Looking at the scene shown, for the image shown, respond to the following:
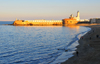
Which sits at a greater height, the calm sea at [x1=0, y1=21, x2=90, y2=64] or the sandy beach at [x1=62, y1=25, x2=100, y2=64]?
the sandy beach at [x1=62, y1=25, x2=100, y2=64]

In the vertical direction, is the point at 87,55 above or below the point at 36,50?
above

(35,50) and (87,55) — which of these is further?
(35,50)

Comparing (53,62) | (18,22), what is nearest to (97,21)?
(18,22)

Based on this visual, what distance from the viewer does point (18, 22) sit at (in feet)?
569

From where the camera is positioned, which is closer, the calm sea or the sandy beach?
the sandy beach

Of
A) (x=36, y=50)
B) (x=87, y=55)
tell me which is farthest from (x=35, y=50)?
(x=87, y=55)

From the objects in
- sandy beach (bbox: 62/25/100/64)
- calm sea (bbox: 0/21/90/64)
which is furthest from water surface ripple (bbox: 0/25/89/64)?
sandy beach (bbox: 62/25/100/64)

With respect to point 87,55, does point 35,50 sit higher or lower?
lower

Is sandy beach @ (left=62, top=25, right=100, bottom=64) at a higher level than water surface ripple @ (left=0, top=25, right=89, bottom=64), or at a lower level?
higher

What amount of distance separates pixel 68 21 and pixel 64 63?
14338 cm

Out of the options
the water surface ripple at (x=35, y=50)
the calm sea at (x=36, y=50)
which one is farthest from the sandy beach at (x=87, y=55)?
the water surface ripple at (x=35, y=50)

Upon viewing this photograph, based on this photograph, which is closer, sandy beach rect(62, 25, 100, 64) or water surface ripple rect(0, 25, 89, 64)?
sandy beach rect(62, 25, 100, 64)

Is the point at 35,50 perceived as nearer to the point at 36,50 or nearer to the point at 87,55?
the point at 36,50

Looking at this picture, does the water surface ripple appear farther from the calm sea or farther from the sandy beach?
the sandy beach
